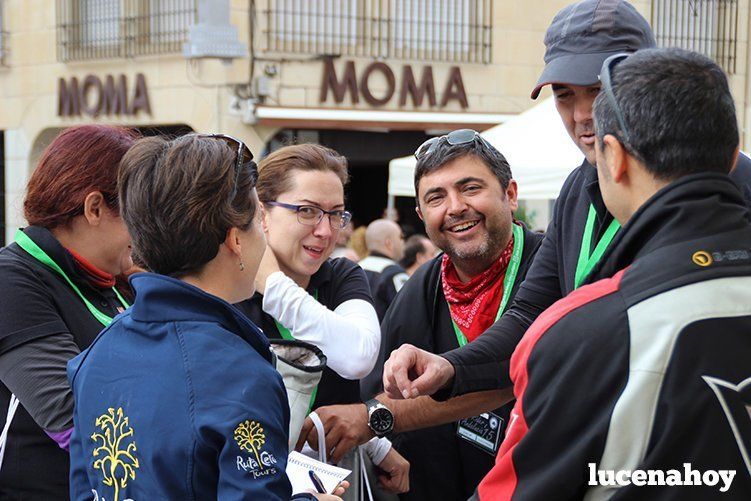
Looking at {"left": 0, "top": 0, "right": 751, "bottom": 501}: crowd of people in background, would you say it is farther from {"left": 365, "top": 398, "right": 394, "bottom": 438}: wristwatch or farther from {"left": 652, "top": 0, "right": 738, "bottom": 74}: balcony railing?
{"left": 652, "top": 0, "right": 738, "bottom": 74}: balcony railing

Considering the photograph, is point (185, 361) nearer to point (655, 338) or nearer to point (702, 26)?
point (655, 338)

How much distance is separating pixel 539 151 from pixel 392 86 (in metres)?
7.14

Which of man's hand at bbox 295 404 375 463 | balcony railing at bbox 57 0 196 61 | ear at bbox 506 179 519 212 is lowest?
man's hand at bbox 295 404 375 463

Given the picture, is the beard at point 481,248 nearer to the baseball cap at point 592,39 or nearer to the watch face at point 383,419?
the watch face at point 383,419

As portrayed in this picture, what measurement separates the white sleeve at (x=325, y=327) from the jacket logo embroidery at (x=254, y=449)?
101cm

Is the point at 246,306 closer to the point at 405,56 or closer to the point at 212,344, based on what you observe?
the point at 212,344

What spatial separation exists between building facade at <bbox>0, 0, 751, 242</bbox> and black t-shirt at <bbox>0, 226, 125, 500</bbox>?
1105 cm

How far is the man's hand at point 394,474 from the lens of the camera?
301 centimetres

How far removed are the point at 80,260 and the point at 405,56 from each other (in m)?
12.9

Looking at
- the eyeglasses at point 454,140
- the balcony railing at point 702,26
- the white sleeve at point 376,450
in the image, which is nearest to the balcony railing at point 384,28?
the balcony railing at point 702,26

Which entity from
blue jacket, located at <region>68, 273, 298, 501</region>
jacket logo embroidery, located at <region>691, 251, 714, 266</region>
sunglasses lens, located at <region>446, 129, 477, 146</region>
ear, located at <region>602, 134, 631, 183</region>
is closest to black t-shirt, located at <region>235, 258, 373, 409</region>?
sunglasses lens, located at <region>446, 129, 477, 146</region>

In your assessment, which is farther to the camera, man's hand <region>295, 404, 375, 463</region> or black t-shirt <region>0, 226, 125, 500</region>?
man's hand <region>295, 404, 375, 463</region>

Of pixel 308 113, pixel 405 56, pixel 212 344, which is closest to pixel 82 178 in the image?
pixel 212 344

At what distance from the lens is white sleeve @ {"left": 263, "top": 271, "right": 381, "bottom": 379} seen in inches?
113
